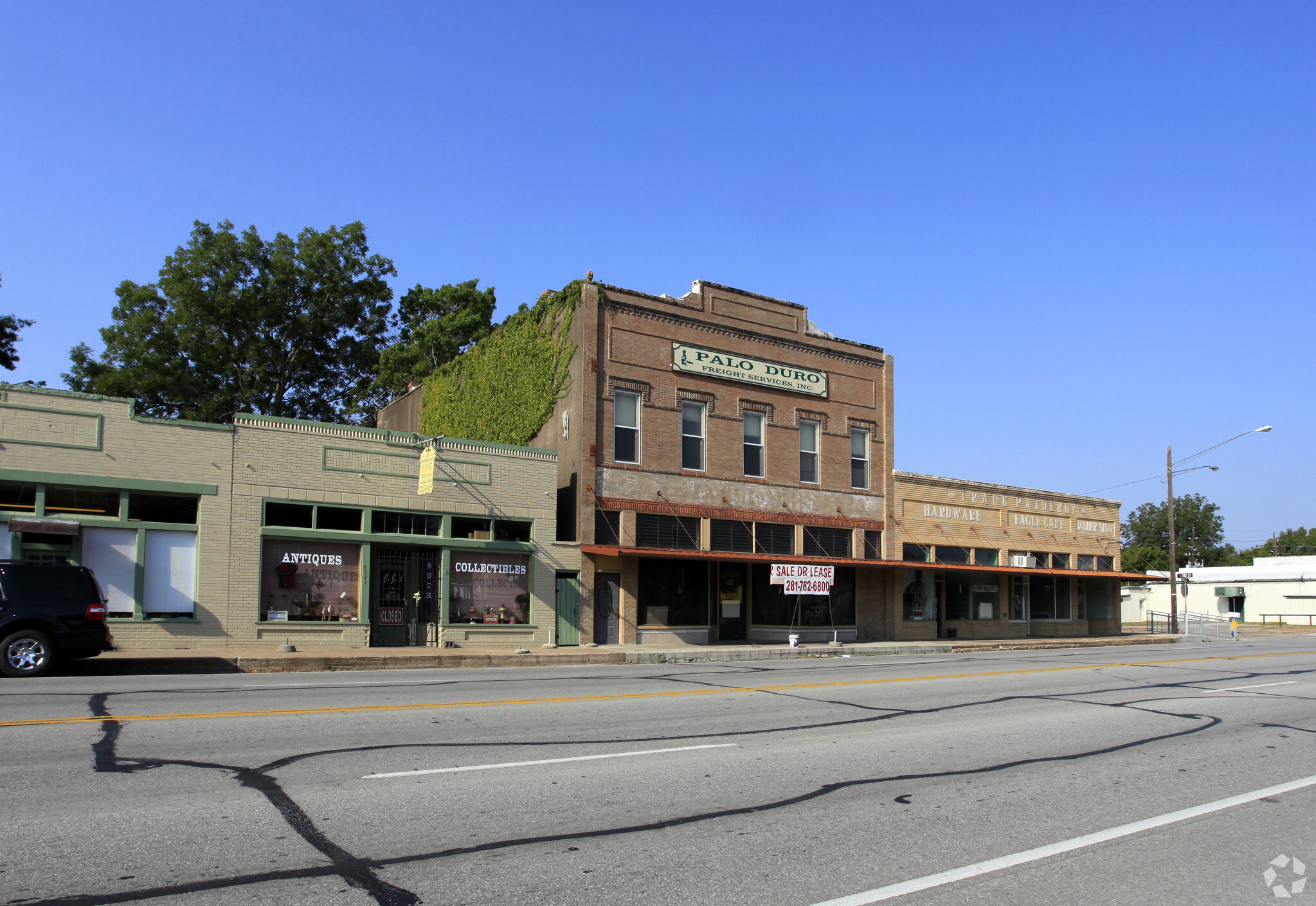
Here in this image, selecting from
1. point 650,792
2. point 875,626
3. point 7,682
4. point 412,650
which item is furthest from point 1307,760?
point 875,626

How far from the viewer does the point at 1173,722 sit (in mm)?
11852

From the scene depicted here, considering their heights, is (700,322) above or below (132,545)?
above

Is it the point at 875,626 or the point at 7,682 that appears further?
the point at 875,626

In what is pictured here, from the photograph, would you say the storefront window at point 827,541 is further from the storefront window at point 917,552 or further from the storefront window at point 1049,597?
the storefront window at point 1049,597

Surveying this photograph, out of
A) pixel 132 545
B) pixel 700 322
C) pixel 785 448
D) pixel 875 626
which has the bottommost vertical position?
pixel 875 626

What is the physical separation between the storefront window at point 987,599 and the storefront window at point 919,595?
2338mm

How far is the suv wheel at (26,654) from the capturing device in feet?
45.2

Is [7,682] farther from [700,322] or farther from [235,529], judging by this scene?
[700,322]

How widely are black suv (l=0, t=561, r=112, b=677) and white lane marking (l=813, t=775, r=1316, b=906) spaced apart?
44.1ft

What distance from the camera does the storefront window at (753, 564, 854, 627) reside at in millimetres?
28875

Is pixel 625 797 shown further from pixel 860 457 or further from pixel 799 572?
pixel 860 457

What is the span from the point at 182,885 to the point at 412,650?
1716 centimetres

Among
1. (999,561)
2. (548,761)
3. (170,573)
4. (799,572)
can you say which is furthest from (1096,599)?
(548,761)

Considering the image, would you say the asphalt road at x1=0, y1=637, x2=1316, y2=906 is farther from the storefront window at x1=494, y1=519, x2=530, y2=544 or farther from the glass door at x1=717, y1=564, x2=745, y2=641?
the glass door at x1=717, y1=564, x2=745, y2=641
